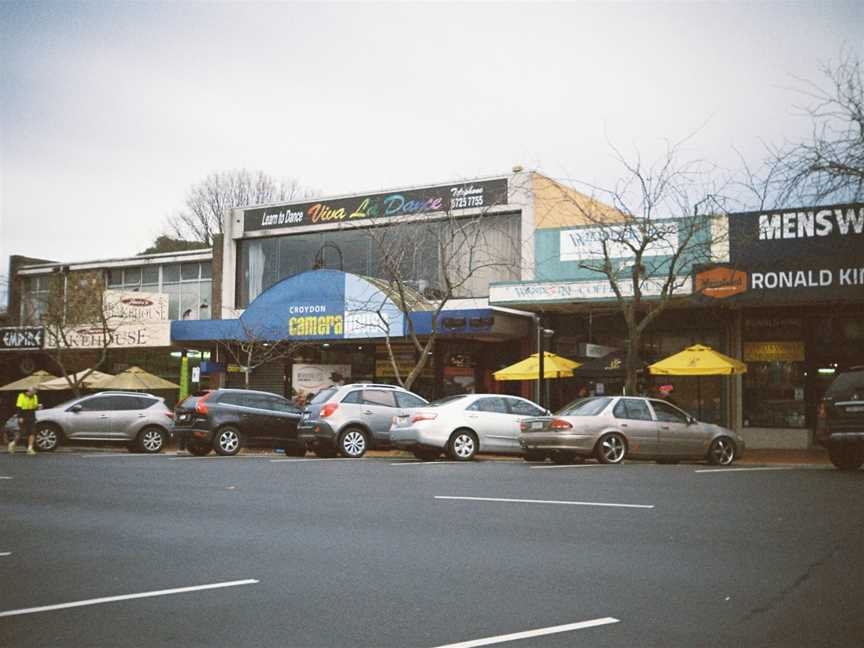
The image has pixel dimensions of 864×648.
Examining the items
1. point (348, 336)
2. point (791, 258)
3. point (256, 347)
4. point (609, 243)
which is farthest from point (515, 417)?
point (256, 347)

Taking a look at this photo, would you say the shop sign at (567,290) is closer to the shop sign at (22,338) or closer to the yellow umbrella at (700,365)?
the yellow umbrella at (700,365)

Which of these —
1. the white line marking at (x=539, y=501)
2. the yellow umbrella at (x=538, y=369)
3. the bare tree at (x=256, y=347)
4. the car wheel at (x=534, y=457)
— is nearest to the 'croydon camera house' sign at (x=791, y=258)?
the yellow umbrella at (x=538, y=369)

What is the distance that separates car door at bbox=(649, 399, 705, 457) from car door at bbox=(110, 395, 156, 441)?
1326 cm

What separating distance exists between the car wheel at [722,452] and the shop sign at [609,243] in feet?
20.2

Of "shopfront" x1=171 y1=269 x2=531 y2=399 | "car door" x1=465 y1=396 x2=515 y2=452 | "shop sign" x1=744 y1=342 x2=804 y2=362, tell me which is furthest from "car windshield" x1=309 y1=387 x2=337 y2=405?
"shop sign" x1=744 y1=342 x2=804 y2=362

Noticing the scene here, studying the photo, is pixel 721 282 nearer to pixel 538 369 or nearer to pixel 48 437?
pixel 538 369

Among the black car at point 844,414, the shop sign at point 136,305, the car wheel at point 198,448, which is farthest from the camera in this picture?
the shop sign at point 136,305

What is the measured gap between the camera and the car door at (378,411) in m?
20.9

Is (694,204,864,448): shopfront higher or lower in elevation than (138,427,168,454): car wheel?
higher

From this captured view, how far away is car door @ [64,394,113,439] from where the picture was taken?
79.7 ft

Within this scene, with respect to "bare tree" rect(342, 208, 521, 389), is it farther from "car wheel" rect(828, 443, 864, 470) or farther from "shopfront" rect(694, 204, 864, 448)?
"car wheel" rect(828, 443, 864, 470)

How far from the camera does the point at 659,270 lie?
25281mm

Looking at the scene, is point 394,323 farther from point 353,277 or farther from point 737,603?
point 737,603

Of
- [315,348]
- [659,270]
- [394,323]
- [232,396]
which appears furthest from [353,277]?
[659,270]
